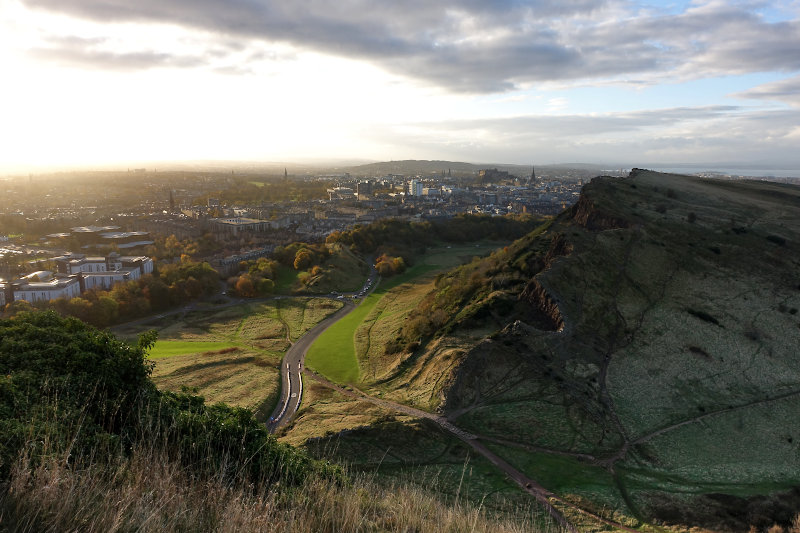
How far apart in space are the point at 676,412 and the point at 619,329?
22.8 feet

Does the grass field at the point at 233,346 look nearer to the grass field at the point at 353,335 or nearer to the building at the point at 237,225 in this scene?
the grass field at the point at 353,335

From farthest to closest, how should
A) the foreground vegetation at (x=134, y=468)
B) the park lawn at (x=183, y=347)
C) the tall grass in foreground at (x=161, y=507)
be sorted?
the park lawn at (x=183, y=347) → the foreground vegetation at (x=134, y=468) → the tall grass in foreground at (x=161, y=507)

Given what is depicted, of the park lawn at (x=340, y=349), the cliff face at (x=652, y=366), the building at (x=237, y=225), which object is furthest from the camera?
the building at (x=237, y=225)

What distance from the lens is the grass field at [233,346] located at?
109 feet

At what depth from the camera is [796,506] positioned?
1889 cm

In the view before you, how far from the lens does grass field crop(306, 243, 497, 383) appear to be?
3756 centimetres

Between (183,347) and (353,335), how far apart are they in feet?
49.2

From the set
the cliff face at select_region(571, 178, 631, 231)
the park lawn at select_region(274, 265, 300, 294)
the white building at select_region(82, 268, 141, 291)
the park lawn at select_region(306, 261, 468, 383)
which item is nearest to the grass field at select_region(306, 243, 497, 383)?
the park lawn at select_region(306, 261, 468, 383)

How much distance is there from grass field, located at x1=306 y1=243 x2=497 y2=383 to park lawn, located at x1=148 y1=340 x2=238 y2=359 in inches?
336

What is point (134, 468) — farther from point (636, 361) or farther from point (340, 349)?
point (340, 349)

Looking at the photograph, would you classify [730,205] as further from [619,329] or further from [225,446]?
[225,446]

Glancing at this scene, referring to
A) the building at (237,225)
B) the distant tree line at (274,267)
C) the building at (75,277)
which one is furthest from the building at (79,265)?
the building at (237,225)

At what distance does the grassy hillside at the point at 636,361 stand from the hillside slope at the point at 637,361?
92 mm

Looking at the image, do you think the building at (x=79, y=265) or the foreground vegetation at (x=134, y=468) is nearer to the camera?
the foreground vegetation at (x=134, y=468)
